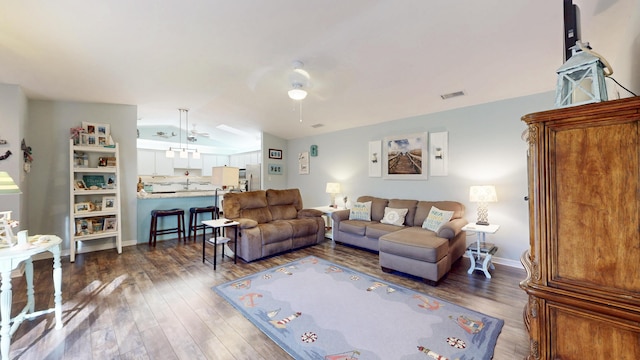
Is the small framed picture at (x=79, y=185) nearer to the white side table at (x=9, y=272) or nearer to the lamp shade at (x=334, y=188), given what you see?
the white side table at (x=9, y=272)

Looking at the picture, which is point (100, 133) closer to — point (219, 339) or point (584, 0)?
point (219, 339)

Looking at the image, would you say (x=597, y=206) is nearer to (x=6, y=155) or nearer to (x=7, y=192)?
(x=7, y=192)

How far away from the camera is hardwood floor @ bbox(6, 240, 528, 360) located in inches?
A: 72.3

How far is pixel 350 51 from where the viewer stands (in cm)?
278

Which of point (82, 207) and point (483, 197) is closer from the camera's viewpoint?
point (483, 197)

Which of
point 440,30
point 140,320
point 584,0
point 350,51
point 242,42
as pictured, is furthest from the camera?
point 350,51

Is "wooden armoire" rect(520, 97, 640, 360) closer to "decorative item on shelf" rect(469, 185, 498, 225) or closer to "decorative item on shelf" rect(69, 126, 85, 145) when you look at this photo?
"decorative item on shelf" rect(469, 185, 498, 225)

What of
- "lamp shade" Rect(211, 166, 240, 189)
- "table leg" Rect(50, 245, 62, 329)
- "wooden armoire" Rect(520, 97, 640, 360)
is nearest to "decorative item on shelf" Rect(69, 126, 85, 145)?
"lamp shade" Rect(211, 166, 240, 189)

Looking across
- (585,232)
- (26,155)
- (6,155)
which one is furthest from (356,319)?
(26,155)

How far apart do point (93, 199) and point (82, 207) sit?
37cm

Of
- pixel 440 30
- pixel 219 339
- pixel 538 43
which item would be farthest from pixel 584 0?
pixel 219 339

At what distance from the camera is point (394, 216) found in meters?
4.25

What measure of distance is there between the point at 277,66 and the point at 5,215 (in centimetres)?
285

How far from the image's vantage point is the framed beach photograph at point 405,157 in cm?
440
